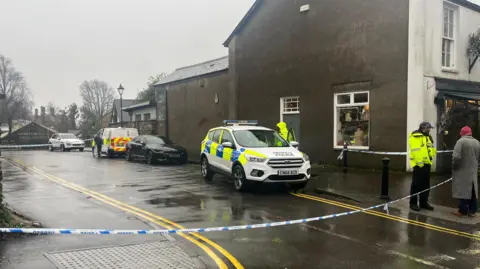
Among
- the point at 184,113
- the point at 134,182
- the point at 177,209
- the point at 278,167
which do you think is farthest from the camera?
the point at 184,113

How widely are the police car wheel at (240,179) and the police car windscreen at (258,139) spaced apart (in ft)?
2.23

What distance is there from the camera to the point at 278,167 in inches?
408

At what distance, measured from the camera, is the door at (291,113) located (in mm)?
17578

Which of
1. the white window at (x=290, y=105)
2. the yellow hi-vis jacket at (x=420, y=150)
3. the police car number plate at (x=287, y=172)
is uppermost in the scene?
the white window at (x=290, y=105)

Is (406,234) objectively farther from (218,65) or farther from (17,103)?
(17,103)

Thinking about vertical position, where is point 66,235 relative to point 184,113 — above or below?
below

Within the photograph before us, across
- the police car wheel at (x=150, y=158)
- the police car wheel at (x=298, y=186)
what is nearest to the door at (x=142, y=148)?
the police car wheel at (x=150, y=158)

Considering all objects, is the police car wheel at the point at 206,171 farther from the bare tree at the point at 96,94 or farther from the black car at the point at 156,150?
the bare tree at the point at 96,94

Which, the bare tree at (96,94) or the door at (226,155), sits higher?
the bare tree at (96,94)

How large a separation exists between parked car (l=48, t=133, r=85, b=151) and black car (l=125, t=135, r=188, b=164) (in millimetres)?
15088

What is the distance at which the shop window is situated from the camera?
58.3 feet

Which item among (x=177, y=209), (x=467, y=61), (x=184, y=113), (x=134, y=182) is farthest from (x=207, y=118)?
(x=177, y=209)

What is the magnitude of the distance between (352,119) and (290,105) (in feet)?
11.2

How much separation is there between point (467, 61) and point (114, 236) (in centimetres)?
1432
